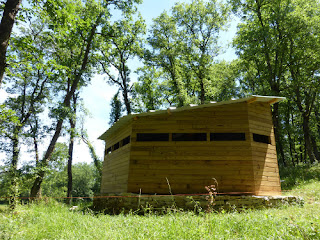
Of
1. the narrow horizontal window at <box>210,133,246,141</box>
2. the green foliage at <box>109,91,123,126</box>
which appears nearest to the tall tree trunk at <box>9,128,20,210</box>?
the narrow horizontal window at <box>210,133,246,141</box>

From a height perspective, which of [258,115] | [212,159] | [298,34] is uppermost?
[298,34]

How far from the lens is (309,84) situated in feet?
50.0

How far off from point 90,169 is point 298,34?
158 feet

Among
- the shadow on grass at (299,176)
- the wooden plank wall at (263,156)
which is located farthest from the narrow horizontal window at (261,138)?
the shadow on grass at (299,176)

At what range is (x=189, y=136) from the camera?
8.46 meters

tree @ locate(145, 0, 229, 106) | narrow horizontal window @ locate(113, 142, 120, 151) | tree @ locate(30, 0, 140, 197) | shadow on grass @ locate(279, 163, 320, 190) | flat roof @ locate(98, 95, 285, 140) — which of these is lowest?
shadow on grass @ locate(279, 163, 320, 190)

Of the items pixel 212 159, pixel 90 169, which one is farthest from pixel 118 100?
pixel 90 169

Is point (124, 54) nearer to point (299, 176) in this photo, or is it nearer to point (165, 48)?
point (165, 48)

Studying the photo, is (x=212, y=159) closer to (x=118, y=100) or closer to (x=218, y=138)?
(x=218, y=138)

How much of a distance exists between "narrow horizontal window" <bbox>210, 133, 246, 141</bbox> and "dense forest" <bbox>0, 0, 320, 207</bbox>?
7.72 m

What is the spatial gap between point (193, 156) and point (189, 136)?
810 mm

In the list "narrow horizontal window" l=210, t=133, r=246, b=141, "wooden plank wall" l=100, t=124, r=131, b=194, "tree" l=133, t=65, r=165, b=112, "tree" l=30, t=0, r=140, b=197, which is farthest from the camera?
"tree" l=133, t=65, r=165, b=112

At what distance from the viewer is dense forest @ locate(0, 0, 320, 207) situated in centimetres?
1456

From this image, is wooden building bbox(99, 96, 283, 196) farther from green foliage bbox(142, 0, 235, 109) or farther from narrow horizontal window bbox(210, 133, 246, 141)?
green foliage bbox(142, 0, 235, 109)
